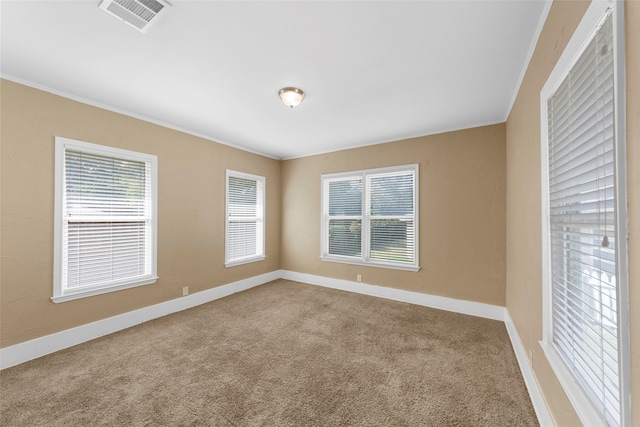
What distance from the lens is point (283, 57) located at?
1.99 metres

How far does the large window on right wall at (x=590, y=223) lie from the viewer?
0.79m

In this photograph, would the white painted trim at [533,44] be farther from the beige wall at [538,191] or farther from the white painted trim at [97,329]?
the white painted trim at [97,329]

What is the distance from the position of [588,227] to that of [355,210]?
3.49 meters

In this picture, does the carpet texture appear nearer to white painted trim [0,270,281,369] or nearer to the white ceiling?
white painted trim [0,270,281,369]

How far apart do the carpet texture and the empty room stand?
0.02 meters

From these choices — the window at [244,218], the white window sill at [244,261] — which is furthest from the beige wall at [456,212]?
the window at [244,218]

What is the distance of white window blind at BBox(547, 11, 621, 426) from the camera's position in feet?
2.87

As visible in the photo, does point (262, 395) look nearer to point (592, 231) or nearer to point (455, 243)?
point (592, 231)

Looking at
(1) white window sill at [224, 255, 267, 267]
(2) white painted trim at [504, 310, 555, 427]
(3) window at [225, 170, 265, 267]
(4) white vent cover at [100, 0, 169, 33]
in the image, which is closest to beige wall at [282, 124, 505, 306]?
(2) white painted trim at [504, 310, 555, 427]

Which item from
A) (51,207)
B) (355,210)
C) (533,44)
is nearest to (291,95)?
(533,44)

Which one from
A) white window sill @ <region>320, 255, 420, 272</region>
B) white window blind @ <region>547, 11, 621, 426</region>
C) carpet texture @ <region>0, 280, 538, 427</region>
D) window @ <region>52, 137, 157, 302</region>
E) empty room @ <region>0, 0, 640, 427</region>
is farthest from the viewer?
white window sill @ <region>320, 255, 420, 272</region>

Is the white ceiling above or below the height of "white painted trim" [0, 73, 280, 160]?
→ above

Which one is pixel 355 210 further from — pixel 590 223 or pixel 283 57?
pixel 590 223

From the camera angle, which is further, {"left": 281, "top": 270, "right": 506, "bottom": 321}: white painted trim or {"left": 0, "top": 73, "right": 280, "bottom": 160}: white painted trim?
{"left": 281, "top": 270, "right": 506, "bottom": 321}: white painted trim
